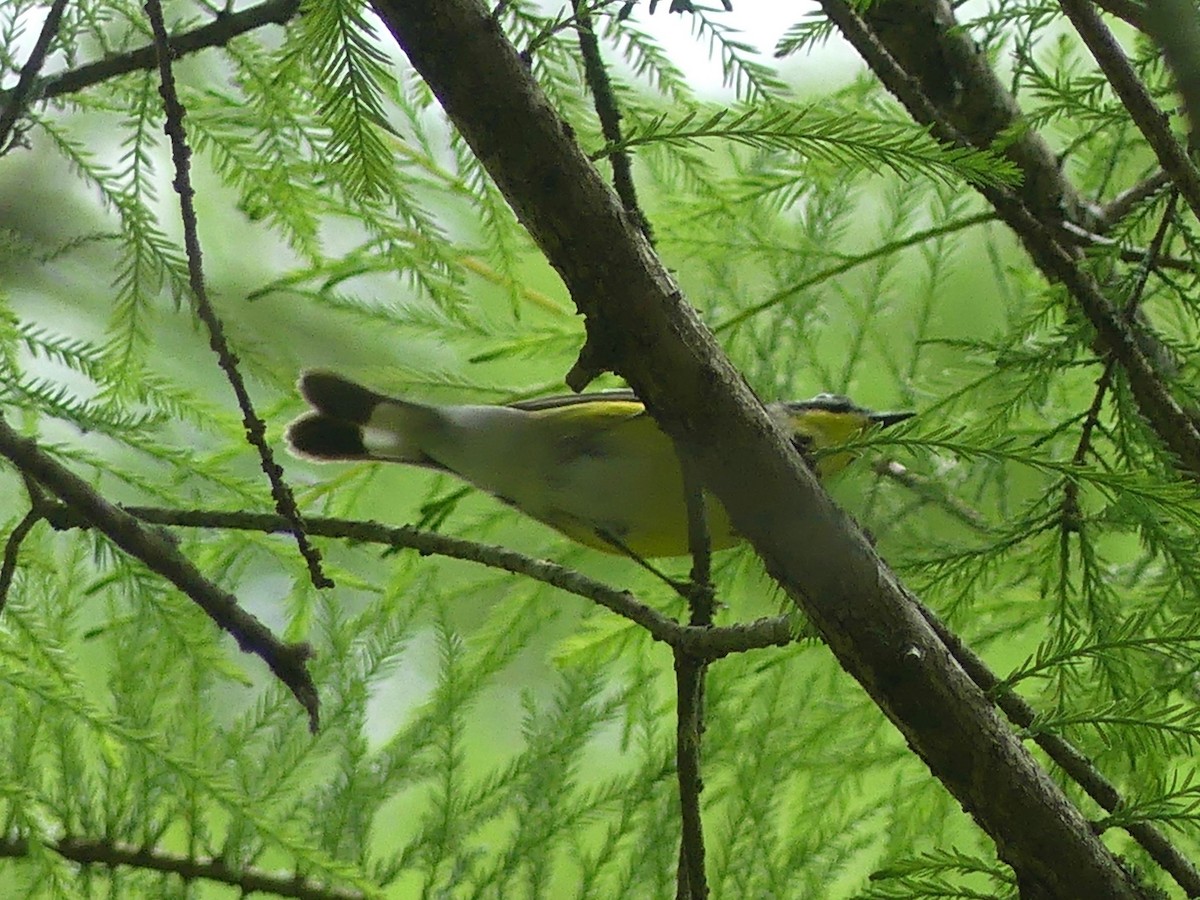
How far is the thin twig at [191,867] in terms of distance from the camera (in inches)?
70.6

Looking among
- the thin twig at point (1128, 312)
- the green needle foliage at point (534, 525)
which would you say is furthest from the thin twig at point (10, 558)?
the thin twig at point (1128, 312)

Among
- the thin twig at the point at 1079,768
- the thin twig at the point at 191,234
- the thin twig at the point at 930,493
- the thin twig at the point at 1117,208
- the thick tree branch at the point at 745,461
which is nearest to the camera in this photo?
the thick tree branch at the point at 745,461

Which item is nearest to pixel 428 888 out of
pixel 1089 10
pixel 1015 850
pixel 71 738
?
pixel 71 738

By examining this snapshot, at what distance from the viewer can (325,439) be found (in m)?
2.38

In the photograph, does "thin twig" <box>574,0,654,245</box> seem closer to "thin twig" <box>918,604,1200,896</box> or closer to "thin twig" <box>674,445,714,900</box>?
"thin twig" <box>674,445,714,900</box>

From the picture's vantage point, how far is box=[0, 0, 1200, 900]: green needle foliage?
1440 millimetres

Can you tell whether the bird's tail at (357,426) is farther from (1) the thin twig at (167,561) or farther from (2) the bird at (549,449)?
(1) the thin twig at (167,561)

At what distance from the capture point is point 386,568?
3.26m

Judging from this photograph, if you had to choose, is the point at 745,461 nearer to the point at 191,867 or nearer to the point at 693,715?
the point at 693,715

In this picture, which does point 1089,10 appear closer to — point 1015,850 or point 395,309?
point 1015,850

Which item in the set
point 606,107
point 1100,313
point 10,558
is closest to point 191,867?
point 10,558

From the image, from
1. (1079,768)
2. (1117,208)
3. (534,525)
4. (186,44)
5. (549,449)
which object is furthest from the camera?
(534,525)

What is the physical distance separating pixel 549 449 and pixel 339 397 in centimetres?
38

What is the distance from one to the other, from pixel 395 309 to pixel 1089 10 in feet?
4.74
